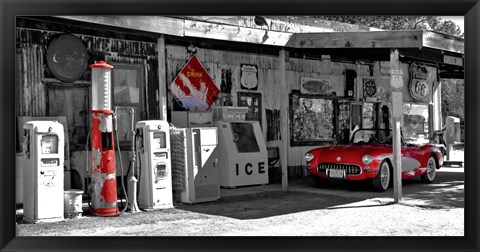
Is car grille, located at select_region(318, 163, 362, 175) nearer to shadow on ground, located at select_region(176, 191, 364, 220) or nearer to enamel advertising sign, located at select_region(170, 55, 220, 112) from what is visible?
shadow on ground, located at select_region(176, 191, 364, 220)

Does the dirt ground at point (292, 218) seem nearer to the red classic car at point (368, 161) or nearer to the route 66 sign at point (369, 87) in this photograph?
the red classic car at point (368, 161)

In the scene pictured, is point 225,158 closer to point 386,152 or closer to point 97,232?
point 386,152

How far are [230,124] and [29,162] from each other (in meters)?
5.02

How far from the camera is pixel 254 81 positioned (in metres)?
13.7

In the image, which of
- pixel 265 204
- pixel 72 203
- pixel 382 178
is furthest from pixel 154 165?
pixel 382 178

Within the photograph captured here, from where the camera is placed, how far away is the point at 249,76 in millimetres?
13555

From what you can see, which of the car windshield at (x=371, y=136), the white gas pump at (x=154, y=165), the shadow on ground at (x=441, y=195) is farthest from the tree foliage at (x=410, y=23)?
the white gas pump at (x=154, y=165)

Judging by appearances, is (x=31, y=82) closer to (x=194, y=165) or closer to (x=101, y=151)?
(x=101, y=151)

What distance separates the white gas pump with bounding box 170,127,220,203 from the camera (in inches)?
395

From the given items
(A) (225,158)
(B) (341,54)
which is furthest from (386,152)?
(B) (341,54)

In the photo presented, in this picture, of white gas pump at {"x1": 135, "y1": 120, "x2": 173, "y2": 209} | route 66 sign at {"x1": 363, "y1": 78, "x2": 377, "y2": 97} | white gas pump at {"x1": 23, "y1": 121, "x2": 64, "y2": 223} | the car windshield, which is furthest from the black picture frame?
route 66 sign at {"x1": 363, "y1": 78, "x2": 377, "y2": 97}

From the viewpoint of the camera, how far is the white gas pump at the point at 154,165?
928cm

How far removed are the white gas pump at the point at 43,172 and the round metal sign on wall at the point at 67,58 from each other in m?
2.15
